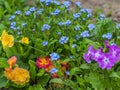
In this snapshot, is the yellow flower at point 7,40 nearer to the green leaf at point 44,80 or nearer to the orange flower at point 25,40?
the orange flower at point 25,40

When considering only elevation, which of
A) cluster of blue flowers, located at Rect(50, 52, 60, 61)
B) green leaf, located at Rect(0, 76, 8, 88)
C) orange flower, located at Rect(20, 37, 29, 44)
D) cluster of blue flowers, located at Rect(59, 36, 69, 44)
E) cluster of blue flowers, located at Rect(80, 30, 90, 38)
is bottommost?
green leaf, located at Rect(0, 76, 8, 88)

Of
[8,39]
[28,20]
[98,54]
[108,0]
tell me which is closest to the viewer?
[98,54]

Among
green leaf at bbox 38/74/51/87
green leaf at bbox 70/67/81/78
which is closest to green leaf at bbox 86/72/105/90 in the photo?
green leaf at bbox 70/67/81/78

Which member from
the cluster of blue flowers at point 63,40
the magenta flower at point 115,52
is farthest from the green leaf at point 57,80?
the magenta flower at point 115,52

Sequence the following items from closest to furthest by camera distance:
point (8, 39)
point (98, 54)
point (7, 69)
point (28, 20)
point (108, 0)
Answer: point (98, 54), point (7, 69), point (8, 39), point (28, 20), point (108, 0)

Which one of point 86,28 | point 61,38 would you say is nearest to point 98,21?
point 86,28

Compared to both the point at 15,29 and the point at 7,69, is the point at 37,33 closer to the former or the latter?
the point at 15,29

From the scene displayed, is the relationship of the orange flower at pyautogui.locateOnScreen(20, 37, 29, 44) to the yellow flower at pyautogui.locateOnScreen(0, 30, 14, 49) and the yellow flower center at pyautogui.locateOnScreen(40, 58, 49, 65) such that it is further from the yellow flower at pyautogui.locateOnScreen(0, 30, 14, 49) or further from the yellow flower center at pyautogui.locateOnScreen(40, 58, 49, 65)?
the yellow flower center at pyautogui.locateOnScreen(40, 58, 49, 65)
